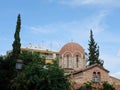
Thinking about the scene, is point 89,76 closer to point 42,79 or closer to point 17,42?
point 17,42

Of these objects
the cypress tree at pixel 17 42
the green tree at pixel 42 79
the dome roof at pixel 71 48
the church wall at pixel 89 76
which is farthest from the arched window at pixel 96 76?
the green tree at pixel 42 79

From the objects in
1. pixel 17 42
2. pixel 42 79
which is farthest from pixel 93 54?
pixel 42 79

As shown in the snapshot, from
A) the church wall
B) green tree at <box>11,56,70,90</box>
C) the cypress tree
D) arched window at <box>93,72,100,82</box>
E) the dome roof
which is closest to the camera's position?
green tree at <box>11,56,70,90</box>

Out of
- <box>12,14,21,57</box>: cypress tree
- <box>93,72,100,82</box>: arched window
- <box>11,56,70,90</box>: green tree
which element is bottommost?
<box>11,56,70,90</box>: green tree

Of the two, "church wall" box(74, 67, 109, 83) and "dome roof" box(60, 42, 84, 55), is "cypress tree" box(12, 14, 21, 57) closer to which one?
"church wall" box(74, 67, 109, 83)

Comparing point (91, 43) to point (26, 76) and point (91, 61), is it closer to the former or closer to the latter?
point (91, 61)

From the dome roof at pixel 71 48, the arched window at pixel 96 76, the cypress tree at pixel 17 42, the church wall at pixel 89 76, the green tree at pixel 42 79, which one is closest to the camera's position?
the green tree at pixel 42 79

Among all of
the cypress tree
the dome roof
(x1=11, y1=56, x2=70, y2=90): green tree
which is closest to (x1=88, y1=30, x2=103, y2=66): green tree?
the dome roof

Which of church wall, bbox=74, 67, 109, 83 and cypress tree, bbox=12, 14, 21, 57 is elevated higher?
cypress tree, bbox=12, 14, 21, 57

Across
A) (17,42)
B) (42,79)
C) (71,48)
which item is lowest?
(42,79)

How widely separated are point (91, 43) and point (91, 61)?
11.7 ft

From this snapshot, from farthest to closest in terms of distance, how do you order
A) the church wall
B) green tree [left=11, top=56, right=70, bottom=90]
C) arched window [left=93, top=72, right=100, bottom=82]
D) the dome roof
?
the dome roof, arched window [left=93, top=72, right=100, bottom=82], the church wall, green tree [left=11, top=56, right=70, bottom=90]

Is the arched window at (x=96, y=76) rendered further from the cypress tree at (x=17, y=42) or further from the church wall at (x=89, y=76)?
the cypress tree at (x=17, y=42)

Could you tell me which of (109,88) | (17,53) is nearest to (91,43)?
(17,53)
